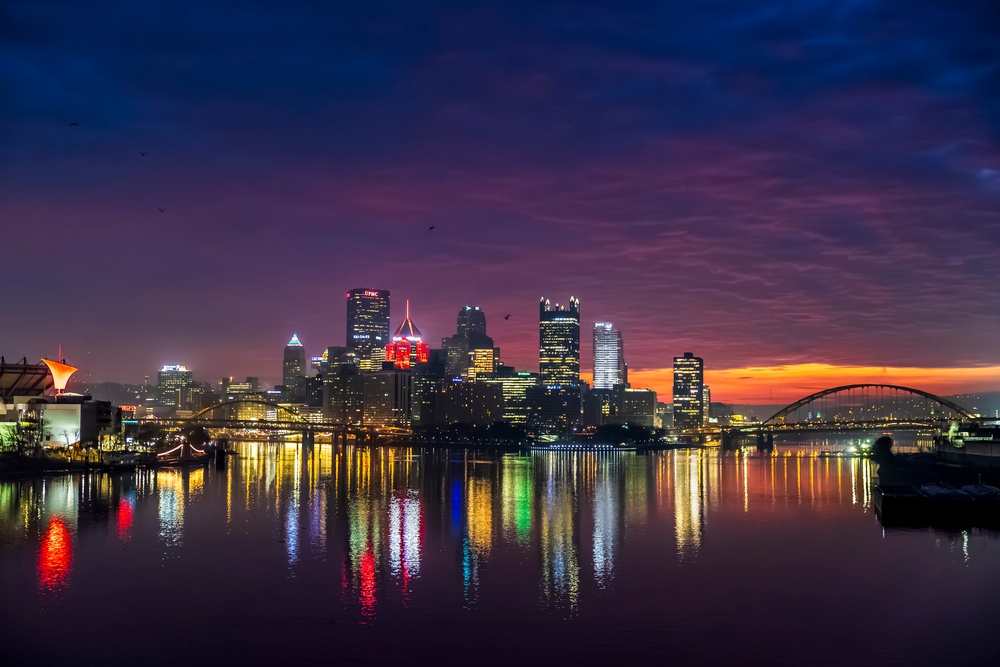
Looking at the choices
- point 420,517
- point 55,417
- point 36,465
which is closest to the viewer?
point 420,517

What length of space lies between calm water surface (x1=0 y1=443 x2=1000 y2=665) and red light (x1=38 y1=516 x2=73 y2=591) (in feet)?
0.40

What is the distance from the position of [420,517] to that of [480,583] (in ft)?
78.6

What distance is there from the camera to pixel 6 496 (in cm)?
7131

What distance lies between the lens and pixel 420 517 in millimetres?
62344

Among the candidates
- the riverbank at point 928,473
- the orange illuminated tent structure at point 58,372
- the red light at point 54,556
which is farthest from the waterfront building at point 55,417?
the riverbank at point 928,473

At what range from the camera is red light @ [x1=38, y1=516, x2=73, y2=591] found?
38.6 metres

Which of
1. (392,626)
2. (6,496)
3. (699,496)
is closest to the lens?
(392,626)

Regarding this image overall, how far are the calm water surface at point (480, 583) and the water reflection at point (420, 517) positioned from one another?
255mm

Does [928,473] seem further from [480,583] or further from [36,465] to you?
[36,465]

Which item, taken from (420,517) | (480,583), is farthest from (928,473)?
(480,583)

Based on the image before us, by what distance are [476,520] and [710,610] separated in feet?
91.7

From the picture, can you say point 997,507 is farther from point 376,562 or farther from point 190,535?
point 190,535

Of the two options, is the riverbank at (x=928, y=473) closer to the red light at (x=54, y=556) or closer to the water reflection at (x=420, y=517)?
the water reflection at (x=420, y=517)

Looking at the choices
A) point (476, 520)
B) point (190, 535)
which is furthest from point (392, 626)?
point (476, 520)
